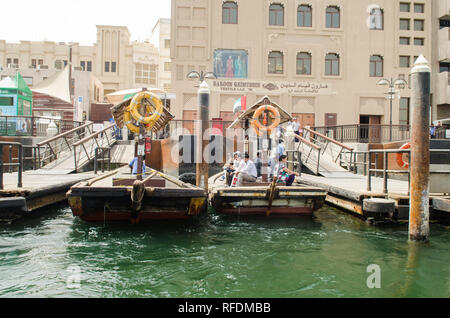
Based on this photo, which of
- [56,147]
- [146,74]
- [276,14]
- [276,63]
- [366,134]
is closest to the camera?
[56,147]

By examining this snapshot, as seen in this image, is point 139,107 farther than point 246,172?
No

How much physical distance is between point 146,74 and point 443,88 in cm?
3188

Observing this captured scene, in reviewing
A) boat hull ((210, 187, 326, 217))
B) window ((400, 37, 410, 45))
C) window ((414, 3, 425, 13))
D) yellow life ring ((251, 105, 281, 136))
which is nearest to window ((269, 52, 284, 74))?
window ((400, 37, 410, 45))

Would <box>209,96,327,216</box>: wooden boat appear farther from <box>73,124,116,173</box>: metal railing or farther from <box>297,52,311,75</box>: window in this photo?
<box>297,52,311,75</box>: window

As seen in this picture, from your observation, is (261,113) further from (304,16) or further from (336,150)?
(304,16)

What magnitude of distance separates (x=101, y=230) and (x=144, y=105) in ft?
11.5

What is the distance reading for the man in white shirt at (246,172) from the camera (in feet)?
A: 35.5

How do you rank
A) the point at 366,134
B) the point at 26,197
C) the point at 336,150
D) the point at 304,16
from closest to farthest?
the point at 26,197, the point at 336,150, the point at 366,134, the point at 304,16

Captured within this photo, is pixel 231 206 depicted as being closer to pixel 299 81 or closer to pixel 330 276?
pixel 330 276

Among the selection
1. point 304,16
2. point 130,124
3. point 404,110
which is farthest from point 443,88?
point 130,124

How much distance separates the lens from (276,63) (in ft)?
98.1

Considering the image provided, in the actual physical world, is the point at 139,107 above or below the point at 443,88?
below

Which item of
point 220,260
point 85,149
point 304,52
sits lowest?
point 220,260

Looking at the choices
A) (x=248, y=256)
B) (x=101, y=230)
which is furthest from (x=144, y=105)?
(x=248, y=256)
